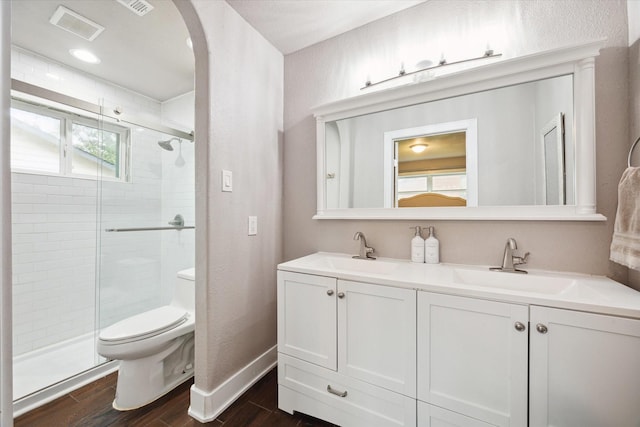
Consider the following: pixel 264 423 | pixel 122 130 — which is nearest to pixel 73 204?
pixel 122 130

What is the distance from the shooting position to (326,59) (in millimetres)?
1873

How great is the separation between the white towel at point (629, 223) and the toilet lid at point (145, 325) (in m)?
2.24

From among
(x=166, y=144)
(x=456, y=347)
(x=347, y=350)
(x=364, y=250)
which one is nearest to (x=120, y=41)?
(x=166, y=144)

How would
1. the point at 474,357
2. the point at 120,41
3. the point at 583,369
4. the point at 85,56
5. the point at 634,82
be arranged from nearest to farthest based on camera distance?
the point at 583,369 → the point at 474,357 → the point at 634,82 → the point at 120,41 → the point at 85,56

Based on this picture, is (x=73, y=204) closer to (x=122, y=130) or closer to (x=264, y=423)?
(x=122, y=130)

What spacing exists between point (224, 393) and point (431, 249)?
1441 mm

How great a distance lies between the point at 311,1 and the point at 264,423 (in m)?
2.38

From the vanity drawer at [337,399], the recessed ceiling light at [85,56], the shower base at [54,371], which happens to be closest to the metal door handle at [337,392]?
the vanity drawer at [337,399]

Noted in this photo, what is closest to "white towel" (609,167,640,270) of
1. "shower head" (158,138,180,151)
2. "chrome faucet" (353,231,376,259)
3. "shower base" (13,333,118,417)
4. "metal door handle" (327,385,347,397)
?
"chrome faucet" (353,231,376,259)

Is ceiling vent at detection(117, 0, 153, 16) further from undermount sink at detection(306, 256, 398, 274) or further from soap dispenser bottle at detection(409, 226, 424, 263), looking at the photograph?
soap dispenser bottle at detection(409, 226, 424, 263)

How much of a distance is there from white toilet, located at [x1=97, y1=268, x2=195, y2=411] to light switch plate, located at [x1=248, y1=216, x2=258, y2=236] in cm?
74

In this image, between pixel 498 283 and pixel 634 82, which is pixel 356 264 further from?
pixel 634 82

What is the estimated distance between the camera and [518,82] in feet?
4.32

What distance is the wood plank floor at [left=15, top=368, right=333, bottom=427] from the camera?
1370 mm
